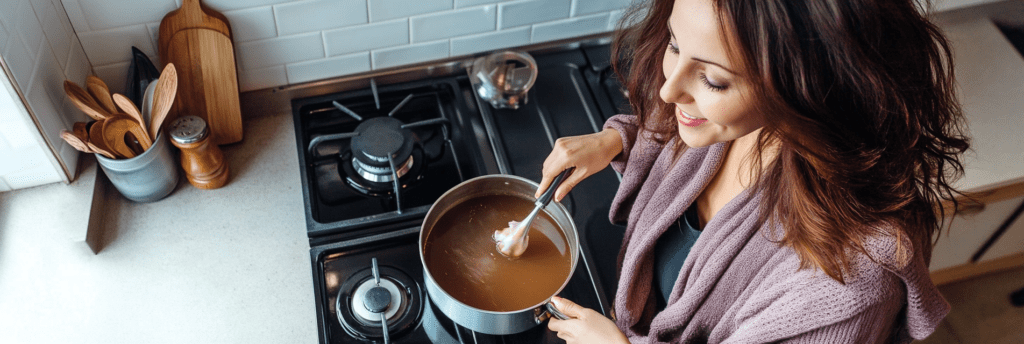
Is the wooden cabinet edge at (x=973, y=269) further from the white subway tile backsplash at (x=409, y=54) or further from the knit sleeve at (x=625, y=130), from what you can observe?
the white subway tile backsplash at (x=409, y=54)

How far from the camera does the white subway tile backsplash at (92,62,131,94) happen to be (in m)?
1.18

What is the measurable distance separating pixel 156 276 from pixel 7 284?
21cm

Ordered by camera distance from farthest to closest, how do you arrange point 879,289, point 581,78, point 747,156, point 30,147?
point 581,78 < point 30,147 < point 747,156 < point 879,289

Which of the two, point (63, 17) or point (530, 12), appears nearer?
point (63, 17)

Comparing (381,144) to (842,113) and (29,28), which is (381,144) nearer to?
(29,28)

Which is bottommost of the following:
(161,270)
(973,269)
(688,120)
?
(973,269)

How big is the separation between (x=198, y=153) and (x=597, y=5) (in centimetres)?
79

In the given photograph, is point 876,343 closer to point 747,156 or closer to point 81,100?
point 747,156

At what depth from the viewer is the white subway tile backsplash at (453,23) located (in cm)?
130

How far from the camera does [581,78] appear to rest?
4.56ft

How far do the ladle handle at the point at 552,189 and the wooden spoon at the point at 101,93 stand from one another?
67 cm

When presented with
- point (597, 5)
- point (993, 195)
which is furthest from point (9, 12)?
point (993, 195)

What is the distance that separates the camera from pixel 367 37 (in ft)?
4.24

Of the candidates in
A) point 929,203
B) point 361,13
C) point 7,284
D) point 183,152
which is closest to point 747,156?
point 929,203
